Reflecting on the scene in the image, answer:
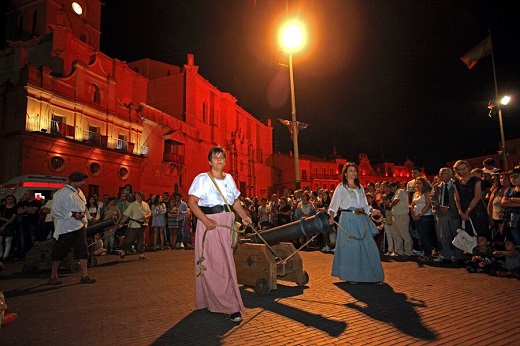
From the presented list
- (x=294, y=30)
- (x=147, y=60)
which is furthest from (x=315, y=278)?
(x=147, y=60)

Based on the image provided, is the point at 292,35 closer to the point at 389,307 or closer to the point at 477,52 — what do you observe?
the point at 389,307

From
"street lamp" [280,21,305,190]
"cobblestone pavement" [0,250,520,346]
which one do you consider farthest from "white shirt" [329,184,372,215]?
"street lamp" [280,21,305,190]

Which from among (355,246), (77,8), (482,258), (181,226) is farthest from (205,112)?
(482,258)

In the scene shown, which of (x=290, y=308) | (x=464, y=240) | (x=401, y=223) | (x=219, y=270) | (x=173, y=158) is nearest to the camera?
(x=219, y=270)

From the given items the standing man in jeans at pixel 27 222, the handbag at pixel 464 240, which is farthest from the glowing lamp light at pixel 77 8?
the handbag at pixel 464 240

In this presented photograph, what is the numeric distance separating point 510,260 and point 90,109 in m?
26.8

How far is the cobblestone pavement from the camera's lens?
328 centimetres

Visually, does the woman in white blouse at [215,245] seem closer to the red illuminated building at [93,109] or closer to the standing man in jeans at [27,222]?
the standing man in jeans at [27,222]

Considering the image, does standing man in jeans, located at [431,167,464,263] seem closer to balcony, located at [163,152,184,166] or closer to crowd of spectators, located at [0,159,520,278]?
crowd of spectators, located at [0,159,520,278]

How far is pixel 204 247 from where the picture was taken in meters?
4.08

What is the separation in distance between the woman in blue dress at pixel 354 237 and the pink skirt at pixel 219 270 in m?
2.38

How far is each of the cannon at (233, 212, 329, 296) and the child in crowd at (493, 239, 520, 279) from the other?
3.76 m

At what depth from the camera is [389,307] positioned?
4.24m

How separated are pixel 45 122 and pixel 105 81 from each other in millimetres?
7075
